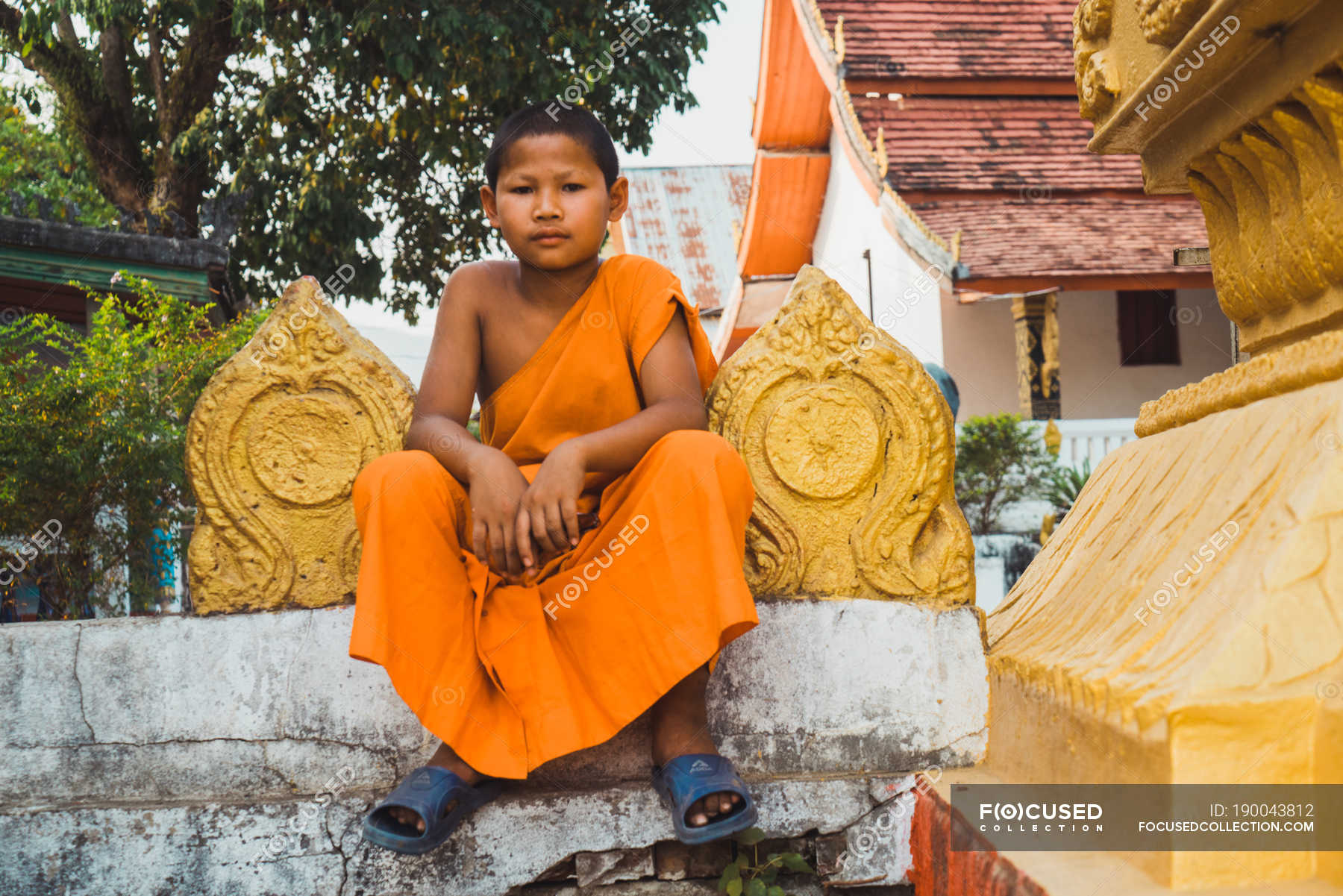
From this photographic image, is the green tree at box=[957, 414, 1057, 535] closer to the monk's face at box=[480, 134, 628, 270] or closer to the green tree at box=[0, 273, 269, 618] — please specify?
the green tree at box=[0, 273, 269, 618]

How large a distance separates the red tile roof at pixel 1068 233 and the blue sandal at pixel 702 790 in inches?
286

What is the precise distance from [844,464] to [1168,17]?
3.39ft

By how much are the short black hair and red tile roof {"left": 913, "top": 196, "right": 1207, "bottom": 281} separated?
267 inches

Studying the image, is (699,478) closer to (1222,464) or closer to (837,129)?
(1222,464)

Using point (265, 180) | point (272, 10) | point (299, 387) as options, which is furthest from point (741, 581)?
point (265, 180)

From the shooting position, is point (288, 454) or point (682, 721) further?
point (288, 454)

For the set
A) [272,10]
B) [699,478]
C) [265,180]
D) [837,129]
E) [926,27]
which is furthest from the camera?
[926,27]

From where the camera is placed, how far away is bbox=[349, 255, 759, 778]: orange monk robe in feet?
6.38

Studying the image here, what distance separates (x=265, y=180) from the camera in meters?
9.34

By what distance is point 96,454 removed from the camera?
392 cm

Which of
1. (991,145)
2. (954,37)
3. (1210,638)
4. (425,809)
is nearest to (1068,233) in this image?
(991,145)

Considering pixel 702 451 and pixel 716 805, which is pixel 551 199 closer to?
pixel 702 451

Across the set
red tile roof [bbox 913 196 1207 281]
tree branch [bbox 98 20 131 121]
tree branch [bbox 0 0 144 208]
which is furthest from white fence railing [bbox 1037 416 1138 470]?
tree branch [bbox 98 20 131 121]

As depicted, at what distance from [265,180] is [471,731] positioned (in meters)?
8.47
